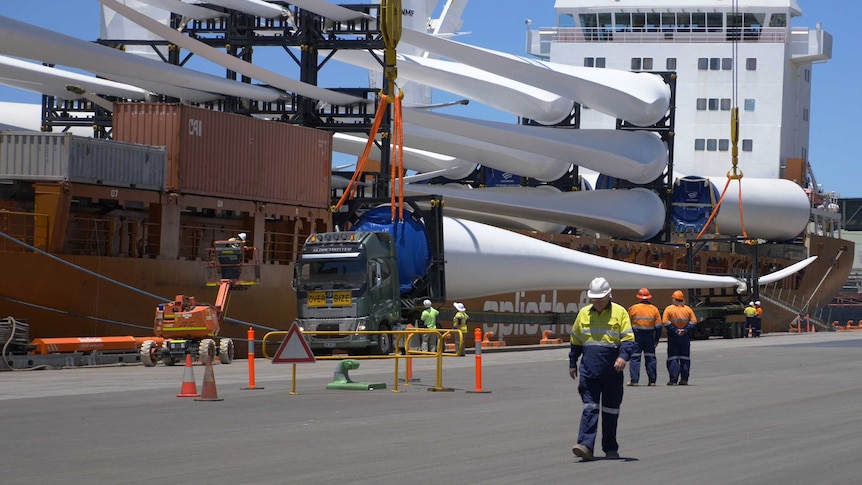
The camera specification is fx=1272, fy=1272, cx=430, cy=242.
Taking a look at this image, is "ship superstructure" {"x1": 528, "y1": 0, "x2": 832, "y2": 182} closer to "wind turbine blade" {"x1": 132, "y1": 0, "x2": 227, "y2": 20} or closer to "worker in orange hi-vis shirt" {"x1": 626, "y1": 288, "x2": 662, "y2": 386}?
"wind turbine blade" {"x1": 132, "y1": 0, "x2": 227, "y2": 20}

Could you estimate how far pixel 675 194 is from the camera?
62594 millimetres

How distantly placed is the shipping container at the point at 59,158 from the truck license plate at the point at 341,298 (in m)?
5.79

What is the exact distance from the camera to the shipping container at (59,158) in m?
28.6

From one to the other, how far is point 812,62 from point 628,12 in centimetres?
1080

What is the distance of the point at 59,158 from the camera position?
94.2ft

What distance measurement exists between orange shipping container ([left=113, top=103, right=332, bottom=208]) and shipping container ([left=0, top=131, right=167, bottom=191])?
1.76 metres

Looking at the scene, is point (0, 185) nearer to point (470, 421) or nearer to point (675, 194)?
point (470, 421)

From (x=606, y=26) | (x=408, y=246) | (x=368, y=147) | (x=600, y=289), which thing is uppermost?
(x=606, y=26)

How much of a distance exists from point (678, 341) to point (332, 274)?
9.73m

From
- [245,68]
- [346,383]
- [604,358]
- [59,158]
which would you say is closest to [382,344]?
[59,158]

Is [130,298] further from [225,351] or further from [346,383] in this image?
[346,383]

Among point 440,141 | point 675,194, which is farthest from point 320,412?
point 675,194

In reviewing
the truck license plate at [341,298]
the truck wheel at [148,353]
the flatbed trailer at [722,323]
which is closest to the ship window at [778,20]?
the flatbed trailer at [722,323]

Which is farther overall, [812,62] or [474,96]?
[812,62]
